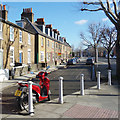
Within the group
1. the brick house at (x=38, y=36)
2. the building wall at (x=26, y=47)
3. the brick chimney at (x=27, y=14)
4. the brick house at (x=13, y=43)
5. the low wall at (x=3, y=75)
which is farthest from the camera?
the brick chimney at (x=27, y=14)

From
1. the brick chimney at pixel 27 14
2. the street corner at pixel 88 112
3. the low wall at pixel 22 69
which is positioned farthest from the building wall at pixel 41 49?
the street corner at pixel 88 112

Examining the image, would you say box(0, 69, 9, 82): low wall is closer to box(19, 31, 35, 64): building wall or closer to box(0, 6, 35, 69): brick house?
box(0, 6, 35, 69): brick house

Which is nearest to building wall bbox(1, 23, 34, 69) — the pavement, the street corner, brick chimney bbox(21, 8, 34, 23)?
brick chimney bbox(21, 8, 34, 23)

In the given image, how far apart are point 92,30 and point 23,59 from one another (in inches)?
1060

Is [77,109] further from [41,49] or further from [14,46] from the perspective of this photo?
[41,49]

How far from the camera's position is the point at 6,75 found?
499 inches

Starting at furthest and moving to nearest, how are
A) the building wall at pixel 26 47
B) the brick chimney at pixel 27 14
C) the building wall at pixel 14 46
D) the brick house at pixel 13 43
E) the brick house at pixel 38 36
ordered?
the brick chimney at pixel 27 14
the brick house at pixel 38 36
the building wall at pixel 26 47
the building wall at pixel 14 46
the brick house at pixel 13 43

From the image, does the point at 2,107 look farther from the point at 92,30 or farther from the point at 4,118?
the point at 92,30

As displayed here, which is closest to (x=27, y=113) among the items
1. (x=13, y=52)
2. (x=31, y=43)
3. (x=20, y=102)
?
(x=20, y=102)

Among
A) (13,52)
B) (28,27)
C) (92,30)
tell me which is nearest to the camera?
(13,52)

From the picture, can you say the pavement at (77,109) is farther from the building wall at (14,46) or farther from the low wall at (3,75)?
the building wall at (14,46)

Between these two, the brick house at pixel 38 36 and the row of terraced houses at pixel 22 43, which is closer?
the row of terraced houses at pixel 22 43

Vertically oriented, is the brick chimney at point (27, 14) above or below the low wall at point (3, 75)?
above

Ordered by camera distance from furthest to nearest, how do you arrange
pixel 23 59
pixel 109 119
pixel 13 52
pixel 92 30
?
pixel 92 30 < pixel 23 59 < pixel 13 52 < pixel 109 119
